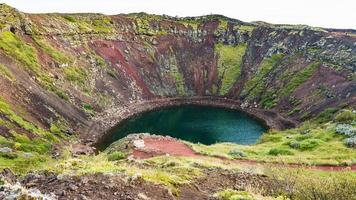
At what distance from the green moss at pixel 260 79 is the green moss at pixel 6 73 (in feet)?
202

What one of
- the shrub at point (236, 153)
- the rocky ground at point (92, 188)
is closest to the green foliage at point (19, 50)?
the shrub at point (236, 153)

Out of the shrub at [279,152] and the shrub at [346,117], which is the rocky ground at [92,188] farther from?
the shrub at [346,117]

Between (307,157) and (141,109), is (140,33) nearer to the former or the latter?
(141,109)

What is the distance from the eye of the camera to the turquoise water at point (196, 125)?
85875 mm

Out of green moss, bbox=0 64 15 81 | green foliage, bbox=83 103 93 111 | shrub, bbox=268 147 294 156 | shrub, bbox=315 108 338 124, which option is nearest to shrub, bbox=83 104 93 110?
green foliage, bbox=83 103 93 111

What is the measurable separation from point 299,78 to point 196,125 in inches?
1255

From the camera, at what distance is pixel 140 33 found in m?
138

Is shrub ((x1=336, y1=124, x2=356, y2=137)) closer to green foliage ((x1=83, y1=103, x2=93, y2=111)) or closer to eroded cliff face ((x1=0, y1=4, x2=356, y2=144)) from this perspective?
eroded cliff face ((x1=0, y1=4, x2=356, y2=144))

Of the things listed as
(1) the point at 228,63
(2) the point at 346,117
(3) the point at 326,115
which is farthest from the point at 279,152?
(1) the point at 228,63

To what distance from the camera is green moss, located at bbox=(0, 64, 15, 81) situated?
77.4 m

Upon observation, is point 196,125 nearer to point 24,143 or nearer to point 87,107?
point 87,107

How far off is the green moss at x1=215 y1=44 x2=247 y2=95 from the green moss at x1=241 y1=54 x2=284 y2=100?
5949 mm

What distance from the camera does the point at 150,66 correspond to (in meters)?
129

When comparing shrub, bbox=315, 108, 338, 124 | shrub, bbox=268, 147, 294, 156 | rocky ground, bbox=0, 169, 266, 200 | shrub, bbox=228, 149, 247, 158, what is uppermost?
rocky ground, bbox=0, 169, 266, 200
